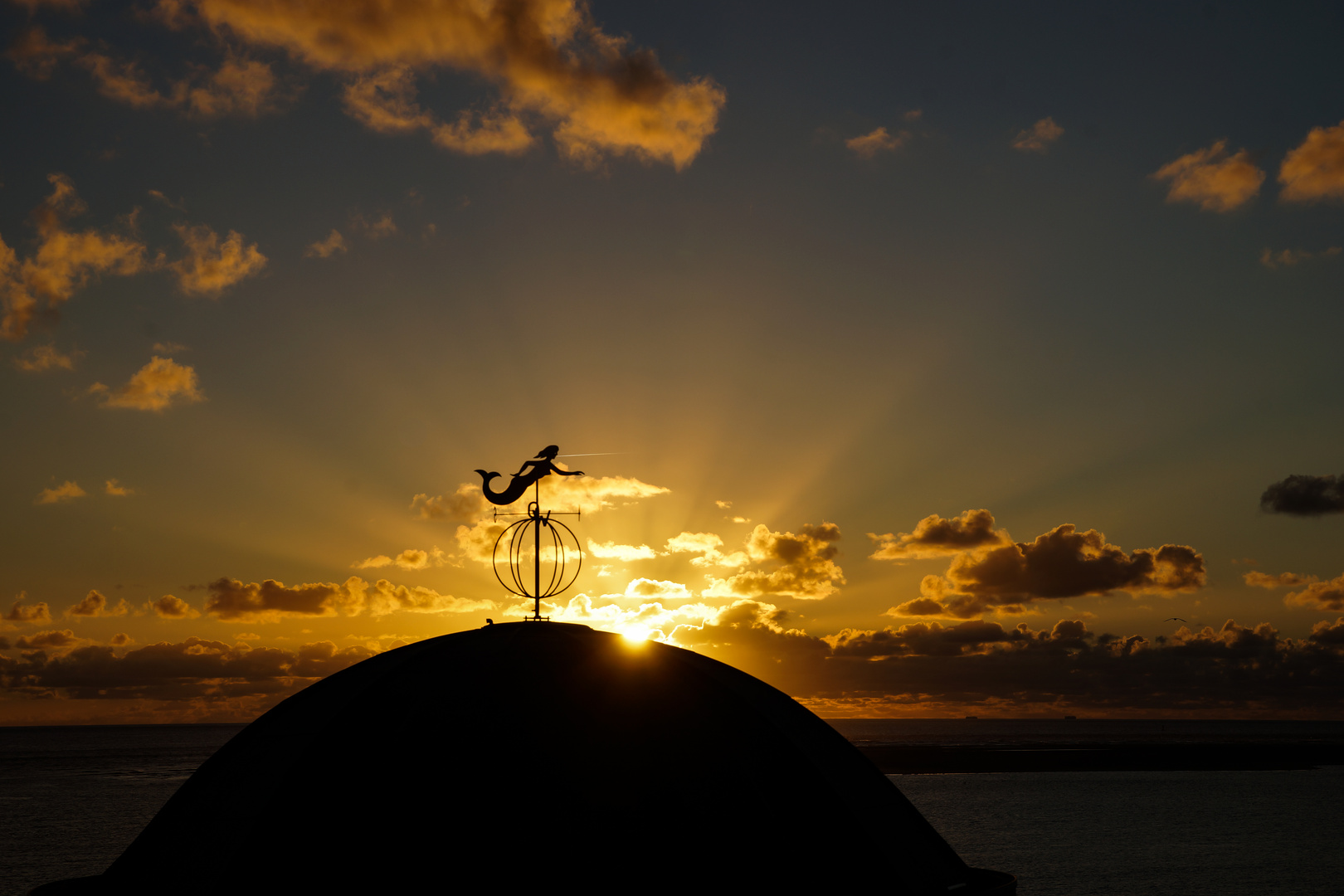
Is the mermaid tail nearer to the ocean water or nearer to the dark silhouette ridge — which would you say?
the dark silhouette ridge

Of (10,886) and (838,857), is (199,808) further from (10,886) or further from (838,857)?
(10,886)

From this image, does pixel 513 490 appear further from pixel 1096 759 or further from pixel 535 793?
pixel 1096 759

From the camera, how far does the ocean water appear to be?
59031mm

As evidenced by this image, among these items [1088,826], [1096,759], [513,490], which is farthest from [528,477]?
[1096,759]

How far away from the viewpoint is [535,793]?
8234 mm

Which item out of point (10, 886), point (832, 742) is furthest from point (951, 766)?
point (832, 742)

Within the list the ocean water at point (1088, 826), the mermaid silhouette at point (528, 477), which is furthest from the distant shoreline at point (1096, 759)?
the mermaid silhouette at point (528, 477)

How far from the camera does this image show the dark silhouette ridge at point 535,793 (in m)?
7.97

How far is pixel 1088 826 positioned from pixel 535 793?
283 feet

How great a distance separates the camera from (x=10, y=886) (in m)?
56.6

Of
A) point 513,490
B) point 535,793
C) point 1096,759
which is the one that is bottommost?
point 1096,759

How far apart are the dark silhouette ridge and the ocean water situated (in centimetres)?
5320

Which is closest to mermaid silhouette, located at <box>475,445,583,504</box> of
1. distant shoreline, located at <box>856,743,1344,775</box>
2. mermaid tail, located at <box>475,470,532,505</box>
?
mermaid tail, located at <box>475,470,532,505</box>

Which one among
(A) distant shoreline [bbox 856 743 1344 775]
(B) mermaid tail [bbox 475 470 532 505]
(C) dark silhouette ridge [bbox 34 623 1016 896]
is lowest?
(A) distant shoreline [bbox 856 743 1344 775]
